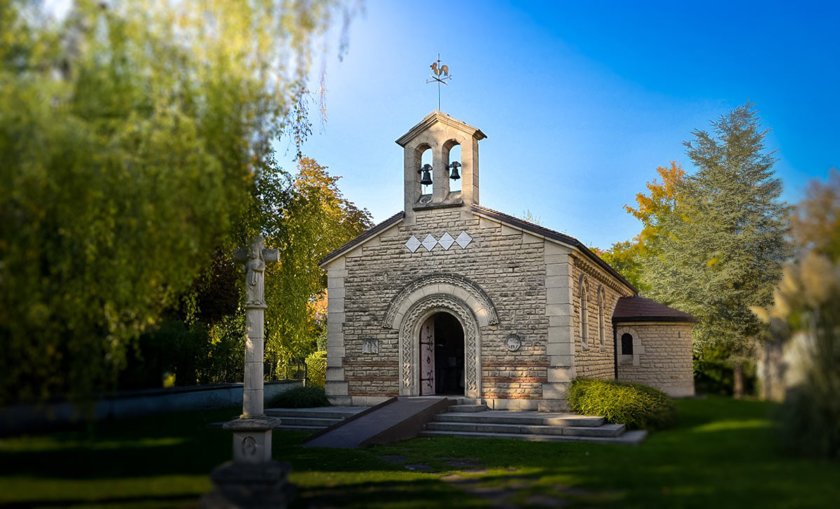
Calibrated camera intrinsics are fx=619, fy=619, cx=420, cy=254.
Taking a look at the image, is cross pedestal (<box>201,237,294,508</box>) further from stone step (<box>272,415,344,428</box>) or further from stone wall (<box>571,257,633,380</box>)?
stone wall (<box>571,257,633,380</box>)

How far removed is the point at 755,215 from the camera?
19219 millimetres

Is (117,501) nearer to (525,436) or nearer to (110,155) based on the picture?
(110,155)

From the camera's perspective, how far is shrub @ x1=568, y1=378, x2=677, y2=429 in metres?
12.6

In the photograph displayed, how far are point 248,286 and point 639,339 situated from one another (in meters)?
15.6

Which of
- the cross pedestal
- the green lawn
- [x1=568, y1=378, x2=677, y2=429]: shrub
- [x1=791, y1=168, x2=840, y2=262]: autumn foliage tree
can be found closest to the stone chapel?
[x1=568, y1=378, x2=677, y2=429]: shrub

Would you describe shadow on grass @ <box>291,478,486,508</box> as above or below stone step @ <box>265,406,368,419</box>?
below

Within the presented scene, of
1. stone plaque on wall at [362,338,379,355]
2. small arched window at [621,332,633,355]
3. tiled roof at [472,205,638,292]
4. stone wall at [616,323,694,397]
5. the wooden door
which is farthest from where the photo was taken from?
small arched window at [621,332,633,355]

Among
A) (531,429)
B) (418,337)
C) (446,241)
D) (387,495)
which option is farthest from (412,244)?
(387,495)

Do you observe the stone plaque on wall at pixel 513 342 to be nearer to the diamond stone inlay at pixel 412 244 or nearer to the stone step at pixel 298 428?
the diamond stone inlay at pixel 412 244

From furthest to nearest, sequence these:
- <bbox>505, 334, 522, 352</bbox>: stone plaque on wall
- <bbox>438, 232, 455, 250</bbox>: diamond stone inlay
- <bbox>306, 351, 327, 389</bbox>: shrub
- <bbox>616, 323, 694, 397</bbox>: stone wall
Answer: <bbox>306, 351, 327, 389</bbox>: shrub → <bbox>616, 323, 694, 397</bbox>: stone wall → <bbox>438, 232, 455, 250</bbox>: diamond stone inlay → <bbox>505, 334, 522, 352</bbox>: stone plaque on wall

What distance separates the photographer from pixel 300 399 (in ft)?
56.0

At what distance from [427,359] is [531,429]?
505 centimetres

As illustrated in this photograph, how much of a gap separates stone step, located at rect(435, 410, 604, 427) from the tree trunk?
666 cm

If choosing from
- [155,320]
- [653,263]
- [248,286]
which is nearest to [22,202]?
[155,320]
